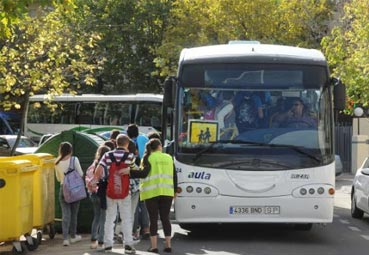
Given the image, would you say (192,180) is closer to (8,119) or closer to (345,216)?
(345,216)

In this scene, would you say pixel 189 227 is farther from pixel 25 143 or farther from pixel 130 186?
pixel 25 143

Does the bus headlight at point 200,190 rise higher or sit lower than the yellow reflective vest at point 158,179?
lower

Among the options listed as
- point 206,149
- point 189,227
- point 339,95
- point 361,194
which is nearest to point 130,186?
point 206,149

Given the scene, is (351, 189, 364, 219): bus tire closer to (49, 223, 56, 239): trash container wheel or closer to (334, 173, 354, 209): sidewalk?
(334, 173, 354, 209): sidewalk

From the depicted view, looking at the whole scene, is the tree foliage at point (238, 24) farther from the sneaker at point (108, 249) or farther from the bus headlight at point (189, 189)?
the sneaker at point (108, 249)

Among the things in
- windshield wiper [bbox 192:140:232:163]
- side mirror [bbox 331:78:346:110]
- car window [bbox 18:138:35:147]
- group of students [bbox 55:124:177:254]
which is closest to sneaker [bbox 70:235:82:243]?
group of students [bbox 55:124:177:254]

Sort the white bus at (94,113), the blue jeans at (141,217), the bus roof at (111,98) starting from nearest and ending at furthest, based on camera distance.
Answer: the blue jeans at (141,217)
the white bus at (94,113)
the bus roof at (111,98)

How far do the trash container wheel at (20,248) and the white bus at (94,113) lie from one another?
1971cm

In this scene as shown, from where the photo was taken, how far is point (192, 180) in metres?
11.2

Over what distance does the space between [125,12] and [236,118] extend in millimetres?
28001

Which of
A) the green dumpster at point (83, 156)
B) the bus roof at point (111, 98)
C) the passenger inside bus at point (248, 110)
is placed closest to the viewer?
the passenger inside bus at point (248, 110)

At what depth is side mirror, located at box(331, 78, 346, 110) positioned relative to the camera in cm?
1151

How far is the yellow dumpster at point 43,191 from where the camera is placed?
11070 mm

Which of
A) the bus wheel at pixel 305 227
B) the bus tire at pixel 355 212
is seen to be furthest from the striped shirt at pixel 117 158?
the bus tire at pixel 355 212
